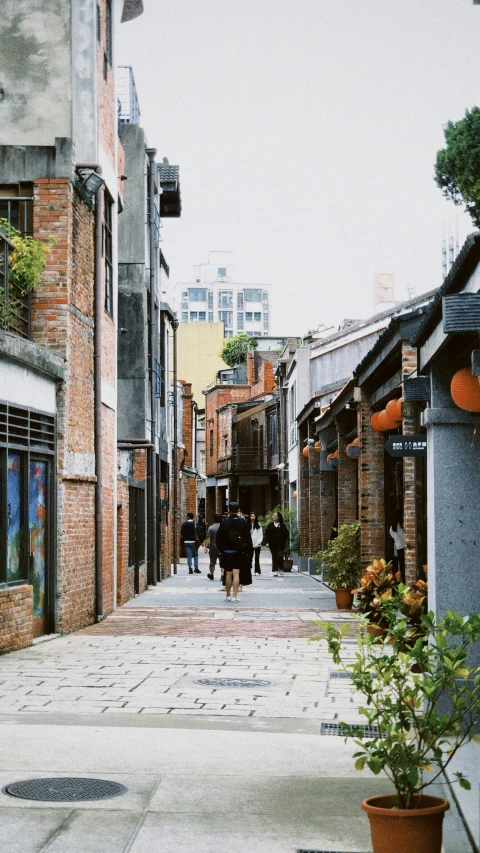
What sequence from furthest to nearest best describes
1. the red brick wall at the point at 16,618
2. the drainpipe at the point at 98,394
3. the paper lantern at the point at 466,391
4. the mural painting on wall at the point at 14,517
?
the drainpipe at the point at 98,394 → the mural painting on wall at the point at 14,517 → the red brick wall at the point at 16,618 → the paper lantern at the point at 466,391

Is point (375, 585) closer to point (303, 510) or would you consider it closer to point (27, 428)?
point (27, 428)

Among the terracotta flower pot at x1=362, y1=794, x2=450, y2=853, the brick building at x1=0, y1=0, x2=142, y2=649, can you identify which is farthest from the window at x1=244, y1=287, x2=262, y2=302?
the terracotta flower pot at x1=362, y1=794, x2=450, y2=853

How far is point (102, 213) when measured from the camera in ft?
55.5

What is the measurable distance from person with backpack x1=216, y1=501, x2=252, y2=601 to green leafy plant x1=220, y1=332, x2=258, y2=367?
54110 mm

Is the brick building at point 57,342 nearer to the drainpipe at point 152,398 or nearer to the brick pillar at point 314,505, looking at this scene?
the drainpipe at point 152,398

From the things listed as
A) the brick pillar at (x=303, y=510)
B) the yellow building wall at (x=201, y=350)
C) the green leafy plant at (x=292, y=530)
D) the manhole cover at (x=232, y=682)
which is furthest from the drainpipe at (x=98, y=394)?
the yellow building wall at (x=201, y=350)

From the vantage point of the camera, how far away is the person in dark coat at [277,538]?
104 ft

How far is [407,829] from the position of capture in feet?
15.0

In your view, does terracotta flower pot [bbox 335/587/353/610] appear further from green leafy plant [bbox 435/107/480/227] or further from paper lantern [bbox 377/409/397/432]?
green leafy plant [bbox 435/107/480/227]

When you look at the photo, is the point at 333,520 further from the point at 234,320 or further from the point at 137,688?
the point at 234,320

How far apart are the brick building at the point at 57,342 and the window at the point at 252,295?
402ft

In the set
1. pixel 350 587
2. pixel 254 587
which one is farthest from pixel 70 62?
pixel 254 587

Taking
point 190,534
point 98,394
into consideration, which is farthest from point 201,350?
point 98,394

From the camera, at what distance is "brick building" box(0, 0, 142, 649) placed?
42.7 ft
